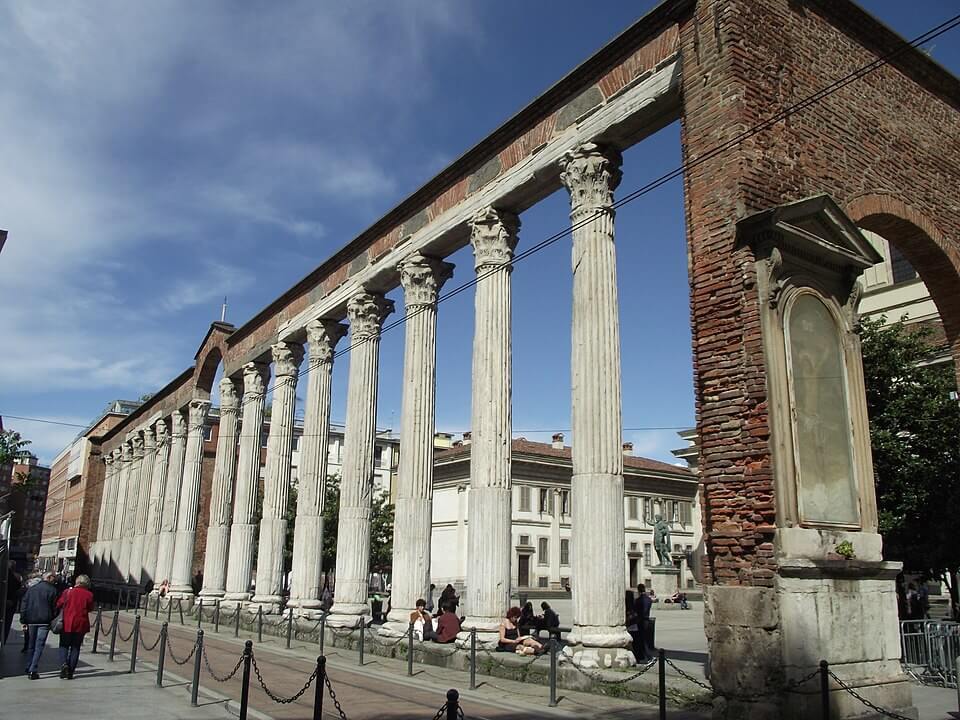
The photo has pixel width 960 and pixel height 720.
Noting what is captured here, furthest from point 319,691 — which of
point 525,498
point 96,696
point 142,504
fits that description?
point 525,498

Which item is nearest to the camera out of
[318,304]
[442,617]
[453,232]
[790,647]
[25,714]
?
[790,647]

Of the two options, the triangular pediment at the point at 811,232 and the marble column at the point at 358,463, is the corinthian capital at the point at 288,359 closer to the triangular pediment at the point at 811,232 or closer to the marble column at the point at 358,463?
the marble column at the point at 358,463

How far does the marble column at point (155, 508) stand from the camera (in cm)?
3497

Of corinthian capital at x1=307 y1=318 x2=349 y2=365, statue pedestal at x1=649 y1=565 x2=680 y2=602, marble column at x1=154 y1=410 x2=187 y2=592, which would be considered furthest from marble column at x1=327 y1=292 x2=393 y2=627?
statue pedestal at x1=649 y1=565 x2=680 y2=602

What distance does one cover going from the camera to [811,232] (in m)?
9.79

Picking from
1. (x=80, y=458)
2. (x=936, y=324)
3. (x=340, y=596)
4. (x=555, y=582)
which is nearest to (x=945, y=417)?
(x=936, y=324)

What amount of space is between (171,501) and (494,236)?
74.1 feet

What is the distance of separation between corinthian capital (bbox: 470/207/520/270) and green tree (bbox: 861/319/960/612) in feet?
28.5

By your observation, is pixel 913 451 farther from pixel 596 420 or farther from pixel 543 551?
pixel 543 551

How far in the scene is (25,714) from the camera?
8.91 m

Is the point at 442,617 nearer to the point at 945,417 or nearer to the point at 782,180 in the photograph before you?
the point at 782,180

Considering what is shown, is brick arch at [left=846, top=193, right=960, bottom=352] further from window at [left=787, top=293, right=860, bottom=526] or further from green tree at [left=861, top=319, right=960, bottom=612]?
green tree at [left=861, top=319, right=960, bottom=612]

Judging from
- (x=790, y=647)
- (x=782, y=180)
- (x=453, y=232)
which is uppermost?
(x=453, y=232)

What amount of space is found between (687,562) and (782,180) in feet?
157
